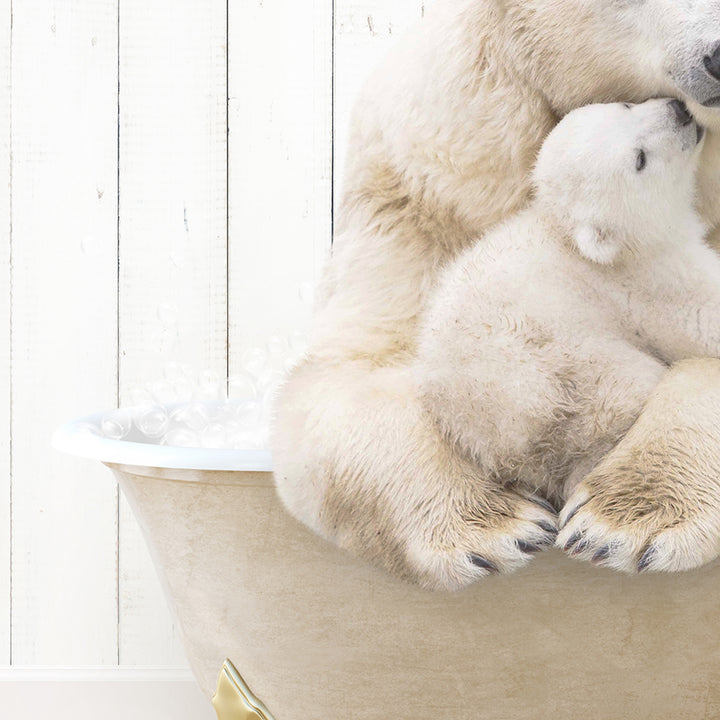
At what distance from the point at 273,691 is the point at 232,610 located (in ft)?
0.26

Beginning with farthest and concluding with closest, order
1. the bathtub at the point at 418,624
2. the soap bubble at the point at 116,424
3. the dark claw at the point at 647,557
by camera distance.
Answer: the soap bubble at the point at 116,424 < the bathtub at the point at 418,624 < the dark claw at the point at 647,557

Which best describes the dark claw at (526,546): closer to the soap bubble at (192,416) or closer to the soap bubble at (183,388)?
the soap bubble at (192,416)

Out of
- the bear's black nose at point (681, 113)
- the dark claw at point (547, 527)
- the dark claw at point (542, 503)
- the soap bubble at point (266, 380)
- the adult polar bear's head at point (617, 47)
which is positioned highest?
the adult polar bear's head at point (617, 47)

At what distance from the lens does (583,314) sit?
56cm

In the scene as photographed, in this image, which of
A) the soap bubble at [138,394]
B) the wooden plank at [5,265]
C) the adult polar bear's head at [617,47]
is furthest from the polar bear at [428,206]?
the wooden plank at [5,265]

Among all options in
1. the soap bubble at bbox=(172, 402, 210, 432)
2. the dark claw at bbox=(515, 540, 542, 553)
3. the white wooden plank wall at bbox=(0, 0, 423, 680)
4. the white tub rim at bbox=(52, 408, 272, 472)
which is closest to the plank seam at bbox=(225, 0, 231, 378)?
the white wooden plank wall at bbox=(0, 0, 423, 680)

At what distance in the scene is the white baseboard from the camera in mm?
1384

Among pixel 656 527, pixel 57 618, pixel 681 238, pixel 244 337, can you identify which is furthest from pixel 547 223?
pixel 57 618

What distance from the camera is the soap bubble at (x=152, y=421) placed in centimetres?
101

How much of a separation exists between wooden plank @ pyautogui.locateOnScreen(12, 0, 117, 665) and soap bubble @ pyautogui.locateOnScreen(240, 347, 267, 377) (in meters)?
0.21

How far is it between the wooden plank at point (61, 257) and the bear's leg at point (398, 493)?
0.88 m

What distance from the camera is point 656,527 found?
50 centimetres

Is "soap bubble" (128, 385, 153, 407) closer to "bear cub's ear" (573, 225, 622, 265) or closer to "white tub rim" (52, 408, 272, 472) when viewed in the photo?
"white tub rim" (52, 408, 272, 472)

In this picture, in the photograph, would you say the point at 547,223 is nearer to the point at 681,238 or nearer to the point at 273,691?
the point at 681,238
